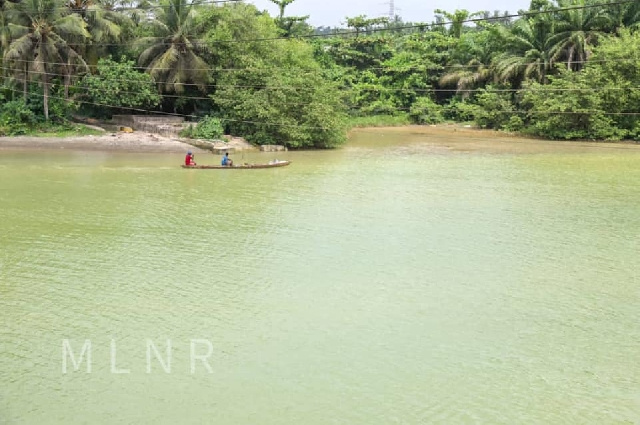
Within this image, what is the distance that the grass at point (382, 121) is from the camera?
132 feet

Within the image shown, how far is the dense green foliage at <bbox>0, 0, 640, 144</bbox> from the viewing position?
88.5 ft

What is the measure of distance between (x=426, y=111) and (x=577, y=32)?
1016 cm

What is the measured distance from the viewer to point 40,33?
26219mm

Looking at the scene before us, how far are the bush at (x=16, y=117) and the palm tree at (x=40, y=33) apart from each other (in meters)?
1.33

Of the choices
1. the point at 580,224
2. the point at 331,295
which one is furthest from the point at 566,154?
the point at 331,295

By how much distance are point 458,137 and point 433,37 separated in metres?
12.1

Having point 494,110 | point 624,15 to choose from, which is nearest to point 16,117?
point 494,110

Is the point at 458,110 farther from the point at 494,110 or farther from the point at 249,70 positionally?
the point at 249,70

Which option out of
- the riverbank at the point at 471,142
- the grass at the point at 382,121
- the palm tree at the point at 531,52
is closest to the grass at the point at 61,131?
the riverbank at the point at 471,142

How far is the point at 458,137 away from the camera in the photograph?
112 feet

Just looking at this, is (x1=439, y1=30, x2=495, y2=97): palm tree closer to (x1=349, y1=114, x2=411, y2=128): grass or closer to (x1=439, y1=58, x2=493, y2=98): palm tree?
(x1=439, y1=58, x2=493, y2=98): palm tree

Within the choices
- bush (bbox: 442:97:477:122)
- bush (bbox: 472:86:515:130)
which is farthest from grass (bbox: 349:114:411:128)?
bush (bbox: 472:86:515:130)

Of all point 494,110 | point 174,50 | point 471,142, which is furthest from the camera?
point 494,110

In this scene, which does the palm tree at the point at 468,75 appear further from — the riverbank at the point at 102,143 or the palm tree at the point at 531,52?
the riverbank at the point at 102,143
